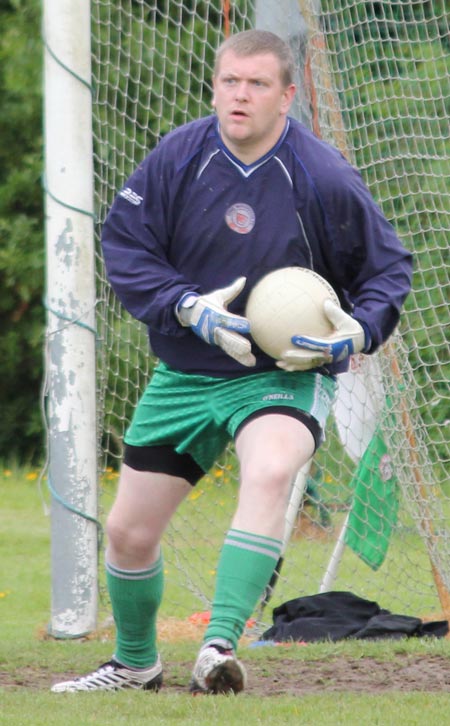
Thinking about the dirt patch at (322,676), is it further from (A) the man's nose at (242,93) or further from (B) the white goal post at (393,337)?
(A) the man's nose at (242,93)

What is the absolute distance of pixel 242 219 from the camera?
4.25 meters

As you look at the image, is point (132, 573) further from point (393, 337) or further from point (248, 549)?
point (393, 337)

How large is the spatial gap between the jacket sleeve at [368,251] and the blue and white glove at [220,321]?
37 centimetres

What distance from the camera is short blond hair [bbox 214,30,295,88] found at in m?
4.27

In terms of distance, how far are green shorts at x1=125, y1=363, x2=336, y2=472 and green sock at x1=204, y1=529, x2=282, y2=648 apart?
380mm

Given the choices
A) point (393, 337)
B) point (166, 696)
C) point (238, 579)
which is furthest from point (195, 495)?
point (238, 579)

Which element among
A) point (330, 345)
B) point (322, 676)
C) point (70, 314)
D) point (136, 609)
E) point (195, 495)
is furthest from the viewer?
point (195, 495)

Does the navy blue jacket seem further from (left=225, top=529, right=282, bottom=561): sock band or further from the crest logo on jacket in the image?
(left=225, top=529, right=282, bottom=561): sock band

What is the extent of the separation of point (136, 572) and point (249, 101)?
5.15 feet

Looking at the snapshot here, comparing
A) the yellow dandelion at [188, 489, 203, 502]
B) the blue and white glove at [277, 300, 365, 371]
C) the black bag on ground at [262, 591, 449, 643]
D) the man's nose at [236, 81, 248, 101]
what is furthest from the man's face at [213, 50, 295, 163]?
the yellow dandelion at [188, 489, 203, 502]

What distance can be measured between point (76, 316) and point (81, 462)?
0.65 metres

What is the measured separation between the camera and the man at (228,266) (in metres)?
4.19

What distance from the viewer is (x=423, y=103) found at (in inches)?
268

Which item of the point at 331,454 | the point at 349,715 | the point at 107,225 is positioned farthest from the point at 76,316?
the point at 349,715
